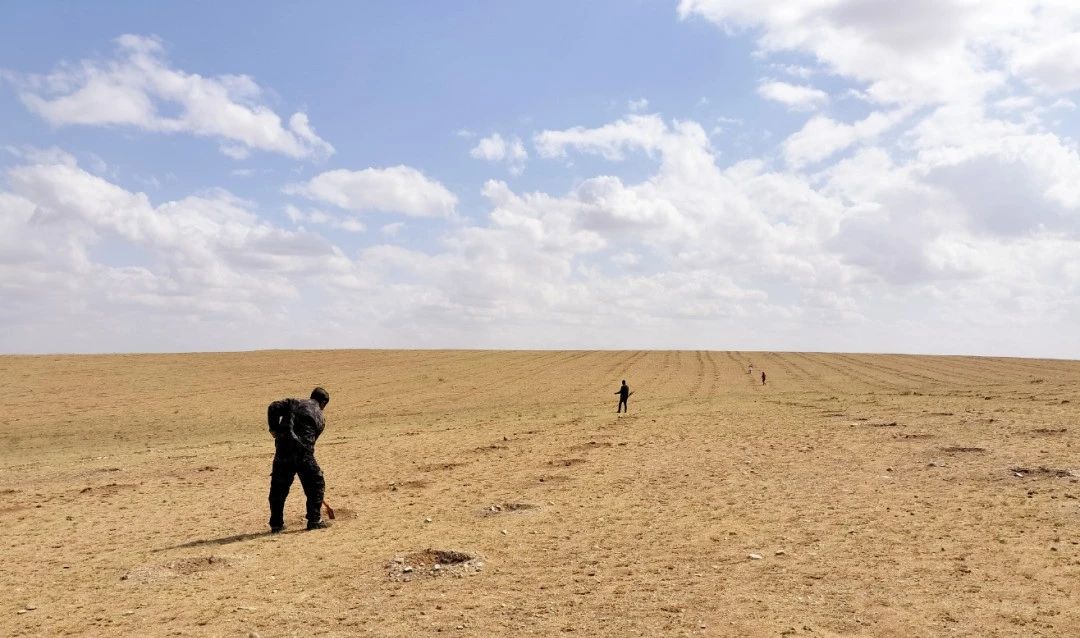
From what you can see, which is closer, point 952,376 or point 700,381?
point 700,381

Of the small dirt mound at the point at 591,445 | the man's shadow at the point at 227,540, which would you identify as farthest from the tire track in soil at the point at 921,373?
the man's shadow at the point at 227,540

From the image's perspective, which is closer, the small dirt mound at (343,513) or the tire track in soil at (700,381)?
the small dirt mound at (343,513)

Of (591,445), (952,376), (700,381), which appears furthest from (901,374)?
(591,445)

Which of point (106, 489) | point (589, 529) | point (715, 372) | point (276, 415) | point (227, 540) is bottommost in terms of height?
point (106, 489)

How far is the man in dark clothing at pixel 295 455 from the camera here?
11.0m

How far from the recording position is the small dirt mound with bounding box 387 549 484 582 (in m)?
8.62

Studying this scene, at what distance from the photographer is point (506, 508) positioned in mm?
12117

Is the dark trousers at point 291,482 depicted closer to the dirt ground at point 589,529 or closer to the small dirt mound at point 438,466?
the dirt ground at point 589,529

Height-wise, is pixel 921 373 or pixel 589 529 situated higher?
pixel 921 373

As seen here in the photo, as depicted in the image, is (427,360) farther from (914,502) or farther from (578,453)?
(914,502)

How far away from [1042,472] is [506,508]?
8518mm

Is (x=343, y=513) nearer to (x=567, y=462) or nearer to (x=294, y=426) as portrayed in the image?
(x=294, y=426)

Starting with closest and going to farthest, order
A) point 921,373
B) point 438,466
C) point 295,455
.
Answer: point 295,455, point 438,466, point 921,373

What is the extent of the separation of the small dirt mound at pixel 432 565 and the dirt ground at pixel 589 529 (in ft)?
0.16
